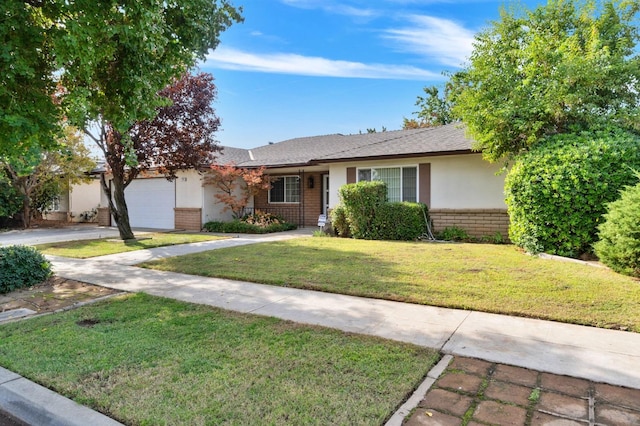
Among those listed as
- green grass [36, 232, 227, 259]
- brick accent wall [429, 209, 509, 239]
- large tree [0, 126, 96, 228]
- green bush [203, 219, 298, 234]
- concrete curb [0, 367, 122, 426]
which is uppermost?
large tree [0, 126, 96, 228]

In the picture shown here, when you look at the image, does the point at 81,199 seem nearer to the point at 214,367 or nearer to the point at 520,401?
the point at 214,367

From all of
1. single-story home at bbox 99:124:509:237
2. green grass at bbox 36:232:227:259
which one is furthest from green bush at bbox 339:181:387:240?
green grass at bbox 36:232:227:259

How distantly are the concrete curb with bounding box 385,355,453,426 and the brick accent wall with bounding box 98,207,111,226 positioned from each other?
20.1 metres

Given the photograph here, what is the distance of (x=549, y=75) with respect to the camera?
357 inches

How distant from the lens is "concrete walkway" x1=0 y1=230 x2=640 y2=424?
3.23 metres

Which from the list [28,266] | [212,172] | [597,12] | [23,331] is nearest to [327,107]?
[212,172]

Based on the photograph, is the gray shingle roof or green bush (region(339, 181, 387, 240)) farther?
the gray shingle roof

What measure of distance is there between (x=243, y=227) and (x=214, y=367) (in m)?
12.2

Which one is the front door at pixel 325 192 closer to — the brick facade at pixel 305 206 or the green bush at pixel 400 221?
the brick facade at pixel 305 206

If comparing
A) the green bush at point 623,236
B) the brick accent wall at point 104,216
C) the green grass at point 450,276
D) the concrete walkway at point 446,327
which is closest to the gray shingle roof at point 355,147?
the green grass at point 450,276

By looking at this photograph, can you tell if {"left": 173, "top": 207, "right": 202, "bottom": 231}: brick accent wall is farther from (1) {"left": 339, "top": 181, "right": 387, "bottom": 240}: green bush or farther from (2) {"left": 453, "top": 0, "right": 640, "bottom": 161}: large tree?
(2) {"left": 453, "top": 0, "right": 640, "bottom": 161}: large tree

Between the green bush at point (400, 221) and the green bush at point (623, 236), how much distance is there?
533 cm

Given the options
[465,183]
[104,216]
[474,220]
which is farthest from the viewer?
[104,216]

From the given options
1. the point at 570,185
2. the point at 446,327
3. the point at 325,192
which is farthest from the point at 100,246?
the point at 570,185
